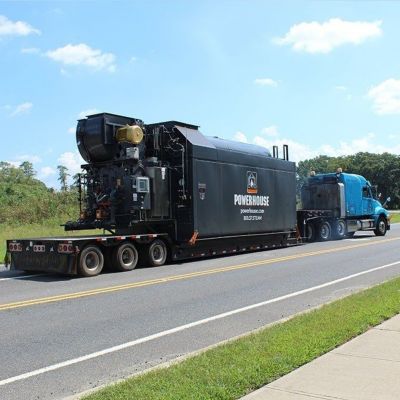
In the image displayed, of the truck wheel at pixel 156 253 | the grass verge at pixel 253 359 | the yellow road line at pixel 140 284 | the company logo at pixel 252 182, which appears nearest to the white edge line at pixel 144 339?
the grass verge at pixel 253 359

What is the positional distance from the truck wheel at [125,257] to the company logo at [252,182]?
5.78 metres

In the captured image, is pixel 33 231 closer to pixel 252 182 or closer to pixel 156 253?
pixel 252 182

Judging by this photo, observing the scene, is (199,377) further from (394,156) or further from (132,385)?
(394,156)

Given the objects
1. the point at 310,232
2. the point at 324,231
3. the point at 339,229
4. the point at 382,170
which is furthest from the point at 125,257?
the point at 382,170

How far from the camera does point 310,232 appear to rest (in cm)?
2573

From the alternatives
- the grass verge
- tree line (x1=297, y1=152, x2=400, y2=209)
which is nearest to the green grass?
the grass verge

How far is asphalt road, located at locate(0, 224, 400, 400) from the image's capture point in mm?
5930

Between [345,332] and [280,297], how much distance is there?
3509mm

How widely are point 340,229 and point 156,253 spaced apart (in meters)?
13.9

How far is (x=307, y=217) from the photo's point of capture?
25.2 meters

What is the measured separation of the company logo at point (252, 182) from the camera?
19.1m

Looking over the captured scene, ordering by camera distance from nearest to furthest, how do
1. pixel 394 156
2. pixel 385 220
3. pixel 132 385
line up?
pixel 132 385, pixel 385 220, pixel 394 156

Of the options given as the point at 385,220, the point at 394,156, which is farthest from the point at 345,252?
the point at 394,156

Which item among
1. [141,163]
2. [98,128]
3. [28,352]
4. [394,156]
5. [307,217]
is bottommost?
[28,352]
